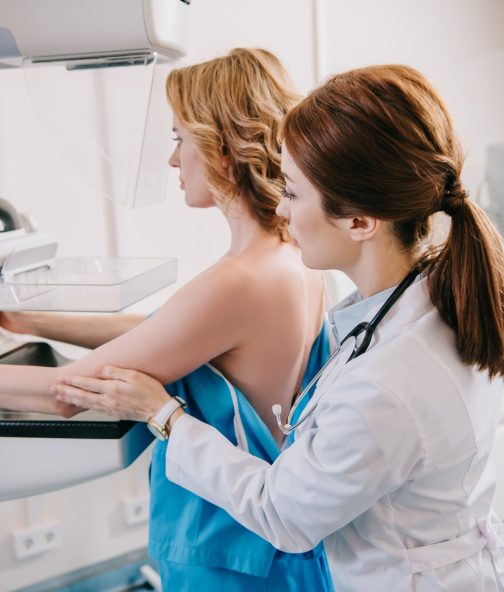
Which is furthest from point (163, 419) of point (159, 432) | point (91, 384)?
point (91, 384)

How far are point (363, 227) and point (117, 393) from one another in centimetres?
45

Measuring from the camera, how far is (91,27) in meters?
0.99

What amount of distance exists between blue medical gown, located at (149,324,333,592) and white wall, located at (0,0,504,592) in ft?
3.12

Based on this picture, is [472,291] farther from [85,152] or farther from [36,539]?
[36,539]

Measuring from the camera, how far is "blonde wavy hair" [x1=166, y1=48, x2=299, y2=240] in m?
1.21

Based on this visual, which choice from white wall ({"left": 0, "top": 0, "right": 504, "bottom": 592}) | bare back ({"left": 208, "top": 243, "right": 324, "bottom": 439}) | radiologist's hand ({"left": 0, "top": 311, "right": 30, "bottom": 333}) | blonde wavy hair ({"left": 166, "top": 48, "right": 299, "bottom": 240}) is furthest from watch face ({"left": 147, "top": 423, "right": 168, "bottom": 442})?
white wall ({"left": 0, "top": 0, "right": 504, "bottom": 592})

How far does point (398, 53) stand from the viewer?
2.38 m

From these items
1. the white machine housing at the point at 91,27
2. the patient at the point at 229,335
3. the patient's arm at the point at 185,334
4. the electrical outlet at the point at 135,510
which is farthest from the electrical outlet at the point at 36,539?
the white machine housing at the point at 91,27

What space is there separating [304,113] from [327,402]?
40 centimetres

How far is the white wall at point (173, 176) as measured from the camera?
193 cm

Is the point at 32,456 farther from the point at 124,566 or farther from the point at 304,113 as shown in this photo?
the point at 124,566

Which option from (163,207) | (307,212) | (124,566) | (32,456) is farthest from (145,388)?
(124,566)

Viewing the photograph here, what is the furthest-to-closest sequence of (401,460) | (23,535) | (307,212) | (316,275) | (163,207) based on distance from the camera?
(163,207) → (23,535) → (316,275) → (307,212) → (401,460)

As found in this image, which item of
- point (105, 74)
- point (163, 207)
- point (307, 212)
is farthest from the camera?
point (163, 207)
